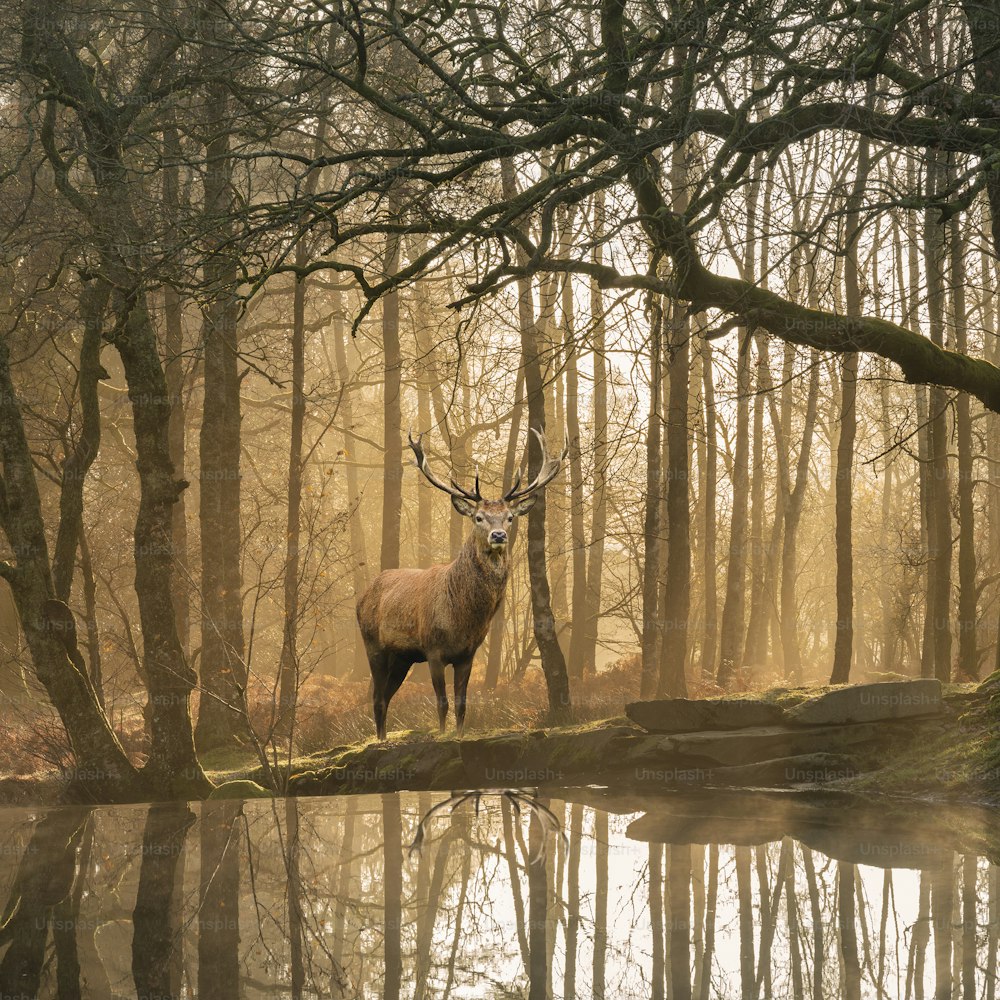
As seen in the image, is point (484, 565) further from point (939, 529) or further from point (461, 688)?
point (939, 529)

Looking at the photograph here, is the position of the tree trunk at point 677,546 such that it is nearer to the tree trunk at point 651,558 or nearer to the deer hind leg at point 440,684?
the tree trunk at point 651,558

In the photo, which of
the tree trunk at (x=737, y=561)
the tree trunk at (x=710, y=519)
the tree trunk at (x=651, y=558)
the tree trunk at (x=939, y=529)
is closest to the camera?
the tree trunk at (x=939, y=529)

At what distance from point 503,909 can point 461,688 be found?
565 cm

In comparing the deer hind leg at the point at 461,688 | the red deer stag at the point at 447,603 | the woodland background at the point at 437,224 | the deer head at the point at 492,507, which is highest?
the woodland background at the point at 437,224

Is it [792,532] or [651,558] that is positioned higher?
[792,532]

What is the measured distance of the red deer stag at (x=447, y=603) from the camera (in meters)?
10.8

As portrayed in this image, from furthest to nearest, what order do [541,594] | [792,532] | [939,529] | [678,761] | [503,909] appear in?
[792,532]
[939,529]
[541,594]
[678,761]
[503,909]

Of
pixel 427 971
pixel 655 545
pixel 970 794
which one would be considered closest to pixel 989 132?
pixel 970 794

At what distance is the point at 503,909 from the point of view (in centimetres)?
630

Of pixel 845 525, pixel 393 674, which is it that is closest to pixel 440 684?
pixel 393 674

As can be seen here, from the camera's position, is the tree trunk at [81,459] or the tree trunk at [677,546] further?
the tree trunk at [677,546]

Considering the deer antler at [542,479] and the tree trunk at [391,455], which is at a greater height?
the tree trunk at [391,455]

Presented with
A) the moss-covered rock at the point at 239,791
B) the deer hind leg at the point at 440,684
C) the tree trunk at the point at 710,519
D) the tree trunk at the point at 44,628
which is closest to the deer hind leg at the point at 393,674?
the deer hind leg at the point at 440,684

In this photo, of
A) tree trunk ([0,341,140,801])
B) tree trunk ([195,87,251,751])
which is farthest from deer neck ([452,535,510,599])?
tree trunk ([195,87,251,751])
